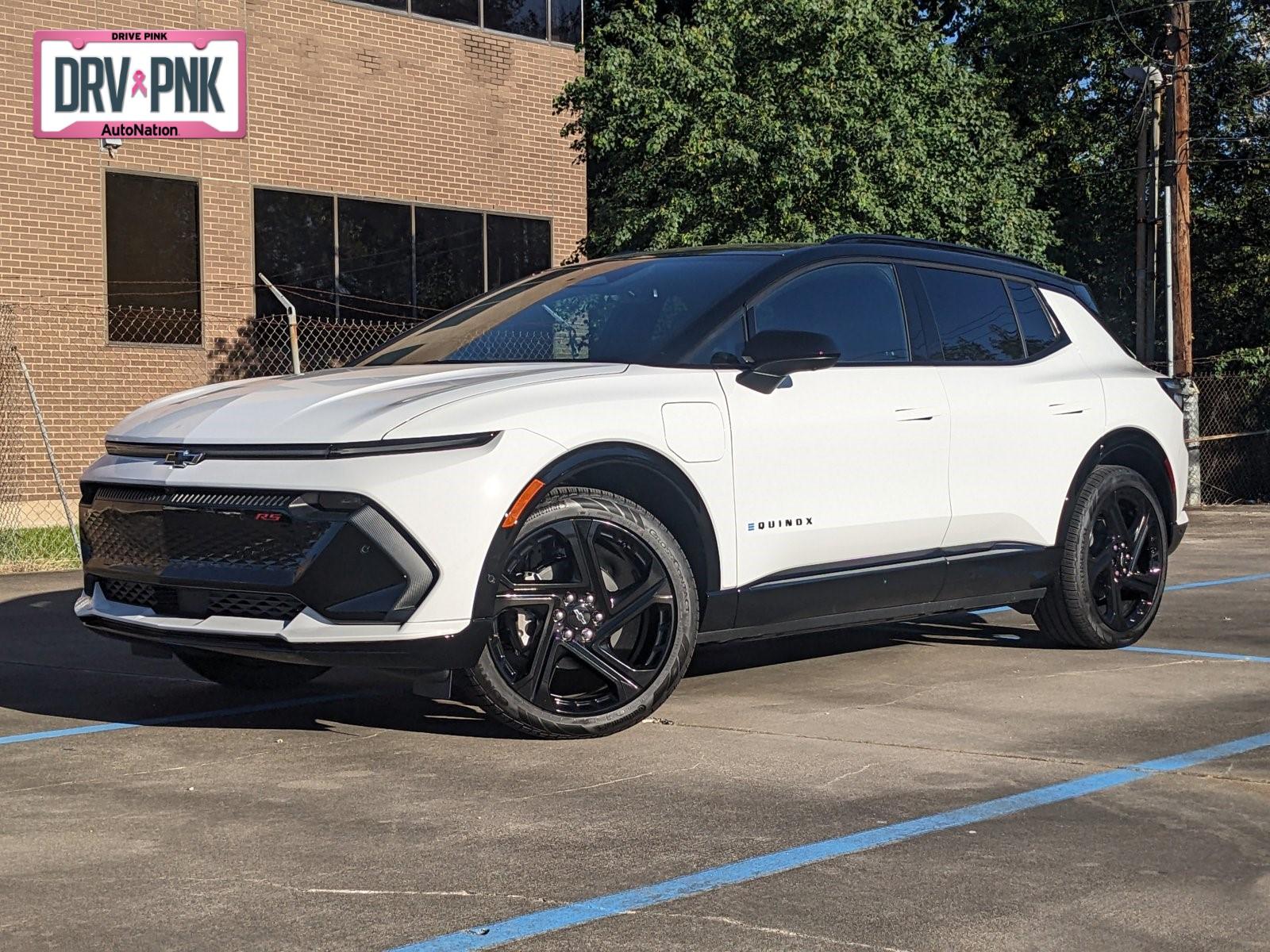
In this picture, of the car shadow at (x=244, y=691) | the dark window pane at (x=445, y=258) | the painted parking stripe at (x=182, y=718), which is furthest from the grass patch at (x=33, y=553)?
the dark window pane at (x=445, y=258)

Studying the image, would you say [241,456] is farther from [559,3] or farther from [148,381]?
[559,3]

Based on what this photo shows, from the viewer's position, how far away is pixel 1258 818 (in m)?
4.78

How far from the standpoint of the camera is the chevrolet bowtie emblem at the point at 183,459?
5828mm

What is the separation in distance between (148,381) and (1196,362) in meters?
18.0

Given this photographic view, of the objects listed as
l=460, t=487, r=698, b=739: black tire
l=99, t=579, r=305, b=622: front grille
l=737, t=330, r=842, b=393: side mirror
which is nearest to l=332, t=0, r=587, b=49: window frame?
l=737, t=330, r=842, b=393: side mirror

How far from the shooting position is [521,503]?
565cm

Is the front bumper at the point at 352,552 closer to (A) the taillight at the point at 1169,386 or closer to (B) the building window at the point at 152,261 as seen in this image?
(A) the taillight at the point at 1169,386

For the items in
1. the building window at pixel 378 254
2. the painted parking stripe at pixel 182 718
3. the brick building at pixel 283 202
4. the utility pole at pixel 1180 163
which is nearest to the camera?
the painted parking stripe at pixel 182 718

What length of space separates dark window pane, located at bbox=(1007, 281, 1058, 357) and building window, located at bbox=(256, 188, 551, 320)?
476 inches

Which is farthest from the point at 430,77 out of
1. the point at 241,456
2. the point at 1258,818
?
the point at 1258,818

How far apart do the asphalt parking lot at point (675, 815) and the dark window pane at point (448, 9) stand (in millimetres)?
15025

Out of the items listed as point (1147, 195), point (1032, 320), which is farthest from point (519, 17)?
point (1032, 320)

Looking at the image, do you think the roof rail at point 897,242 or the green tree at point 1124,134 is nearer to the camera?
the roof rail at point 897,242

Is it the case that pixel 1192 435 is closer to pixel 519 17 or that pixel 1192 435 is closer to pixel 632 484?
pixel 519 17
